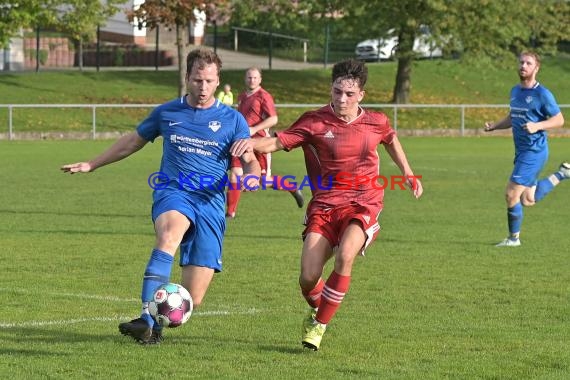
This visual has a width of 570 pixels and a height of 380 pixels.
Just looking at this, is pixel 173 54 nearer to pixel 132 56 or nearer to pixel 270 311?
pixel 132 56

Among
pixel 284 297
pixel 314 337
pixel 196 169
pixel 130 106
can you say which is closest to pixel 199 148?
pixel 196 169

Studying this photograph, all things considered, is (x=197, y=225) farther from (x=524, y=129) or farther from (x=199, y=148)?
(x=524, y=129)

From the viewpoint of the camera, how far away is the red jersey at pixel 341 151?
804 cm

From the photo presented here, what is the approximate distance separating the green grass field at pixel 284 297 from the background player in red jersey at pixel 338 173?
0.51m

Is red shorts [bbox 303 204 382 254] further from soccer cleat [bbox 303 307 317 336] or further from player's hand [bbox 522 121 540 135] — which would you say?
player's hand [bbox 522 121 540 135]

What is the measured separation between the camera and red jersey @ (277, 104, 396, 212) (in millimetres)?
8039

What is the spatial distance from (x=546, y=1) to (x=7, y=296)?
1546 inches

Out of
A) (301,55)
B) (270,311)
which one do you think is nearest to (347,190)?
(270,311)

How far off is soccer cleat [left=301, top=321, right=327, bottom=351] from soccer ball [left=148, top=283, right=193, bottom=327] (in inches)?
29.8

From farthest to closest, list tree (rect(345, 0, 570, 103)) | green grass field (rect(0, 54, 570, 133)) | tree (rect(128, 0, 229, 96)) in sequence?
tree (rect(345, 0, 570, 103))
tree (rect(128, 0, 229, 96))
green grass field (rect(0, 54, 570, 133))

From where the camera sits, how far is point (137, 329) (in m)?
7.40

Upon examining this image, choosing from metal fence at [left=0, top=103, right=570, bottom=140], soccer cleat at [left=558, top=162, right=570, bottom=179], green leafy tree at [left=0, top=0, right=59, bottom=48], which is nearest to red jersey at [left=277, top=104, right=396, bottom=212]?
soccer cleat at [left=558, top=162, right=570, bottom=179]

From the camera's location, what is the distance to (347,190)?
806 cm

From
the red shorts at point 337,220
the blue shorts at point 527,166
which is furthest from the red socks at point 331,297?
the blue shorts at point 527,166
